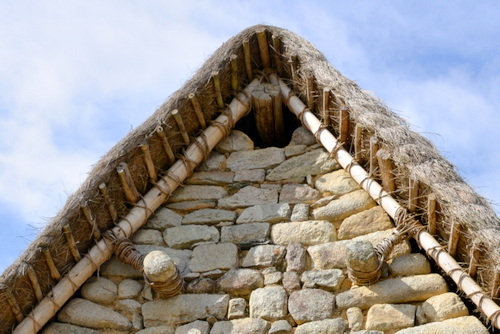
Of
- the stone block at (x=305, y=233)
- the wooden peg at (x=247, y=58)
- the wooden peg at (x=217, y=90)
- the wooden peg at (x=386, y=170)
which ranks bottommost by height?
the stone block at (x=305, y=233)

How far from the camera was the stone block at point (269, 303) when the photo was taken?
544 cm

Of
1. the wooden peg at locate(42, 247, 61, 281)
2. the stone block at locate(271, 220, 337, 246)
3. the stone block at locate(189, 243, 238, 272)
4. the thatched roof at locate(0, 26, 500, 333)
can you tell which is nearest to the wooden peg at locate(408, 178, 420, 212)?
the thatched roof at locate(0, 26, 500, 333)

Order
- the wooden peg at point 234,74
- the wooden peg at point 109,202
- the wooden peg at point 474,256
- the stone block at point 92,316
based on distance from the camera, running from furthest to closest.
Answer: the wooden peg at point 234,74 → the wooden peg at point 109,202 → the stone block at point 92,316 → the wooden peg at point 474,256

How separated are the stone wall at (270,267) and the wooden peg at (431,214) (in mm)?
195

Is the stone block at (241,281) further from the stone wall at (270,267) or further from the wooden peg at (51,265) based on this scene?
the wooden peg at (51,265)

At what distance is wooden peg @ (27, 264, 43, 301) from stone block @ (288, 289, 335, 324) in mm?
1448

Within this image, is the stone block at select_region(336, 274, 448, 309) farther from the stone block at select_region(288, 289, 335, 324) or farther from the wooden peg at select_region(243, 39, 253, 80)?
the wooden peg at select_region(243, 39, 253, 80)

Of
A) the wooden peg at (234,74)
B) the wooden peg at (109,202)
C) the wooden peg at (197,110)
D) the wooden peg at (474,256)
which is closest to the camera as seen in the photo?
the wooden peg at (474,256)

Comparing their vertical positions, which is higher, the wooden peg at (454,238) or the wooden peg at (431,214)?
the wooden peg at (431,214)

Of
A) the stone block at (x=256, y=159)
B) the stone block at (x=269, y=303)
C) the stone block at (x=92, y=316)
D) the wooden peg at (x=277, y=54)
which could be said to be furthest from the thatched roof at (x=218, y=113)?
the stone block at (x=269, y=303)

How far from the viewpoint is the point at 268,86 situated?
6844 millimetres

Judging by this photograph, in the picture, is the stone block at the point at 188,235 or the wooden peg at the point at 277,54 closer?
the stone block at the point at 188,235

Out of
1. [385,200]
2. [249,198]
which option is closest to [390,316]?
[385,200]

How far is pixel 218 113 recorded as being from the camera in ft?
22.0
